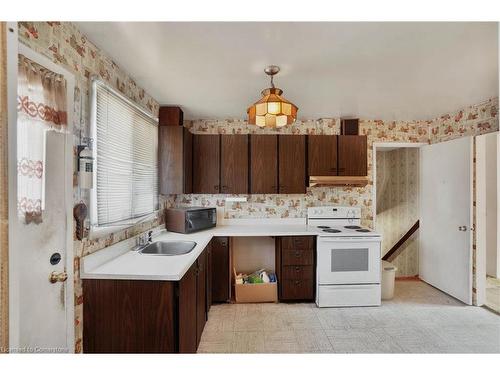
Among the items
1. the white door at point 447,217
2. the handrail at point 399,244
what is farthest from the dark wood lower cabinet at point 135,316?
the handrail at point 399,244

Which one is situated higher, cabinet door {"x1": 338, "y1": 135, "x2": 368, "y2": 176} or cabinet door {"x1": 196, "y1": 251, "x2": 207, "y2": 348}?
cabinet door {"x1": 338, "y1": 135, "x2": 368, "y2": 176}

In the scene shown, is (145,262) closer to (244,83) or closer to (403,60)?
(244,83)

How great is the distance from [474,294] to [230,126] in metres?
3.46

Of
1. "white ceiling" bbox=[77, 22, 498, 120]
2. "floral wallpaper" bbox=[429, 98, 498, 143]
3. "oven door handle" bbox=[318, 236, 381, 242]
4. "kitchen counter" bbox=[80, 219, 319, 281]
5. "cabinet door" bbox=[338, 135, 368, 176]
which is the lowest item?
"oven door handle" bbox=[318, 236, 381, 242]

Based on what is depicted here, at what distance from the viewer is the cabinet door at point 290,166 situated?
123 inches

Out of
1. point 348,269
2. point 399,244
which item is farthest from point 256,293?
point 399,244

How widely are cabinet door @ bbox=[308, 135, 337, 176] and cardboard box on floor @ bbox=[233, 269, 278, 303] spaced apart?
57.8 inches

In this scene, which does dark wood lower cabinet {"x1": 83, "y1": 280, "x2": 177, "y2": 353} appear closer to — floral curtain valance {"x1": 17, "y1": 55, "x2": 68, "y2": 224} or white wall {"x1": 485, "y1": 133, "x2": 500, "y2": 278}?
floral curtain valance {"x1": 17, "y1": 55, "x2": 68, "y2": 224}

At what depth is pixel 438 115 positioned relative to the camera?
3.22 m

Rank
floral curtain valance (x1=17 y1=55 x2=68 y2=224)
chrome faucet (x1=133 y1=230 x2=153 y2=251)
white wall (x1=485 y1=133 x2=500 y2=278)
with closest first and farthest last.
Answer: floral curtain valance (x1=17 y1=55 x2=68 y2=224) < chrome faucet (x1=133 y1=230 x2=153 y2=251) < white wall (x1=485 y1=133 x2=500 y2=278)

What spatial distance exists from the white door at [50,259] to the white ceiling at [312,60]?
0.66 metres

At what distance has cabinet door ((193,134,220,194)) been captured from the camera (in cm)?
311

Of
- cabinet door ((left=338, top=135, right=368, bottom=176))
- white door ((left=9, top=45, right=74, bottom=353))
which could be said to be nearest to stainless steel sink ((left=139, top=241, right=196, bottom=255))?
white door ((left=9, top=45, right=74, bottom=353))

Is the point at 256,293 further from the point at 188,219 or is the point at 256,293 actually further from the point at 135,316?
the point at 135,316
